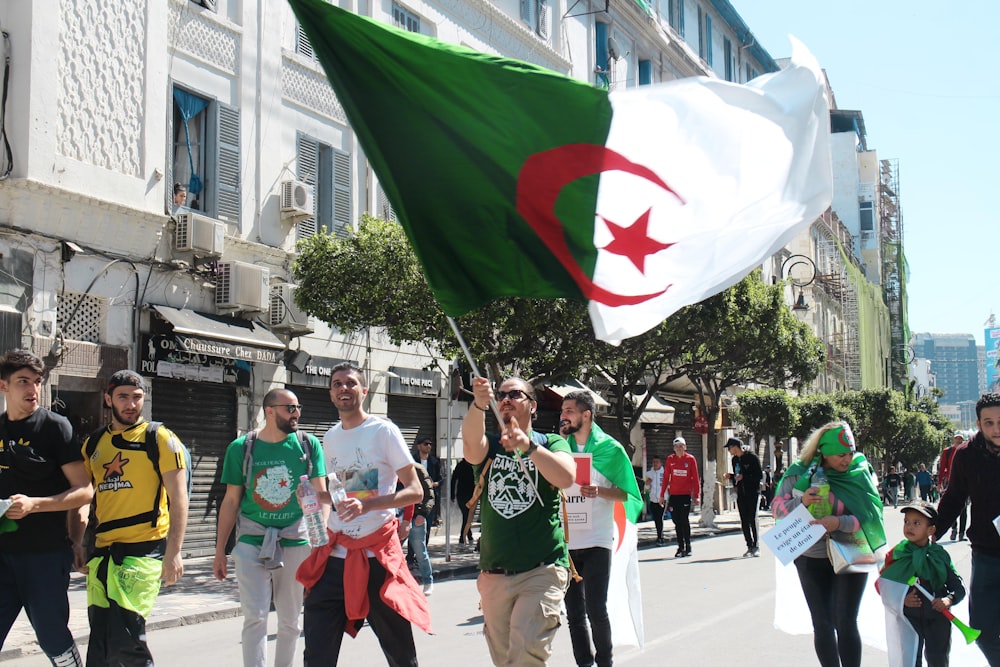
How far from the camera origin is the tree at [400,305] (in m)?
16.1

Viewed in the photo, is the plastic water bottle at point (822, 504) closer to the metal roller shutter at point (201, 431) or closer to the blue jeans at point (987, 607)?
the blue jeans at point (987, 607)

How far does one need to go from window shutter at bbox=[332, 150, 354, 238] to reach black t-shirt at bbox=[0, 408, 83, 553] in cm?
1480

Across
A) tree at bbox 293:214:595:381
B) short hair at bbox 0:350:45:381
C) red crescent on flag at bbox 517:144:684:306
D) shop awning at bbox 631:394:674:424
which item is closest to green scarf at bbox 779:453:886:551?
red crescent on flag at bbox 517:144:684:306

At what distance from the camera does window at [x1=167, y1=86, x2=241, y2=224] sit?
17.2 meters

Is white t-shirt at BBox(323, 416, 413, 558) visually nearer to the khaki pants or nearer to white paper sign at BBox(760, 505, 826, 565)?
the khaki pants

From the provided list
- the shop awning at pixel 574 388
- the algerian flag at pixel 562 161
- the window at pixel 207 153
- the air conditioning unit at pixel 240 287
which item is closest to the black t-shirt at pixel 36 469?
the algerian flag at pixel 562 161

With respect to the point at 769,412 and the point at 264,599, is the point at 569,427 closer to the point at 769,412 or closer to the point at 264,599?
the point at 264,599

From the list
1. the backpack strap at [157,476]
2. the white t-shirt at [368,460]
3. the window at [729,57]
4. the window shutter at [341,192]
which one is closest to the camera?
the backpack strap at [157,476]

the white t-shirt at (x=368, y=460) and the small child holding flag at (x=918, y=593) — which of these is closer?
the white t-shirt at (x=368, y=460)

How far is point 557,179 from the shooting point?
5.20 metres

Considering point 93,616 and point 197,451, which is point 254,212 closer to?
point 197,451

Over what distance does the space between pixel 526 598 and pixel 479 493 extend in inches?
23.4

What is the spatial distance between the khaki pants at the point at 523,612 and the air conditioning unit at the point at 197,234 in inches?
464

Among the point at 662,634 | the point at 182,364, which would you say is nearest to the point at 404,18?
the point at 182,364
